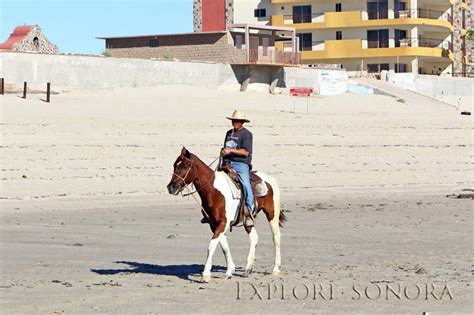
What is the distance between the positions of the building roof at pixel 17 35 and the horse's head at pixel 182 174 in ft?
176

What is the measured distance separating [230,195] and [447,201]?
16.3 metres

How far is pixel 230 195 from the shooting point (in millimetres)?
16109

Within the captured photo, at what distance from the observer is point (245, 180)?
16344 millimetres

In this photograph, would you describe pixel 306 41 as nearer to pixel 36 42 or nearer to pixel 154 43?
pixel 154 43

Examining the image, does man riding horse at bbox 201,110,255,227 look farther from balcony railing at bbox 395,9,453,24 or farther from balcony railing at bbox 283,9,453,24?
balcony railing at bbox 395,9,453,24

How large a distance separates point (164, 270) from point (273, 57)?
174ft

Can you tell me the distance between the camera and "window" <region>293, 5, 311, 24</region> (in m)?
90.3

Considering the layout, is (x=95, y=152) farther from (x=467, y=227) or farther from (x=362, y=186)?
(x=467, y=227)

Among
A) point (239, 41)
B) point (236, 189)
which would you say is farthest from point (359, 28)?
point (236, 189)

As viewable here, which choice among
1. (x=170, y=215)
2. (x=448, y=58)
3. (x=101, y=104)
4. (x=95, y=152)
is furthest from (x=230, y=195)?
(x=448, y=58)

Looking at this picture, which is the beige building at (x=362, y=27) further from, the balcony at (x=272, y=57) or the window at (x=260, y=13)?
the balcony at (x=272, y=57)

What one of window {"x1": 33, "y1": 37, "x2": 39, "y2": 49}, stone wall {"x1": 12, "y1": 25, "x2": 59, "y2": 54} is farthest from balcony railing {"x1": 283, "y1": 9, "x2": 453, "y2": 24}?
window {"x1": 33, "y1": 37, "x2": 39, "y2": 49}

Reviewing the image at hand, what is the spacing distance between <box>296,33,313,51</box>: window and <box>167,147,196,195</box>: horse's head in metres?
75.8

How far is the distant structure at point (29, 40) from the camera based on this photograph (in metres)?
68.4
